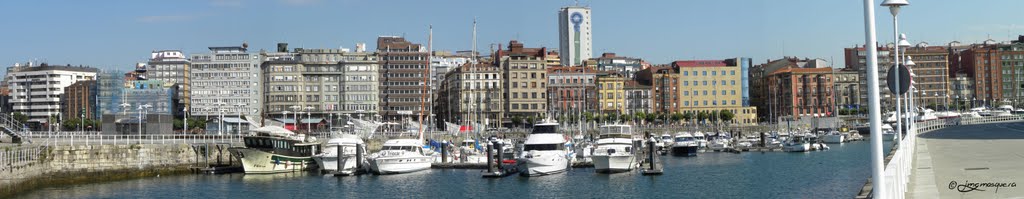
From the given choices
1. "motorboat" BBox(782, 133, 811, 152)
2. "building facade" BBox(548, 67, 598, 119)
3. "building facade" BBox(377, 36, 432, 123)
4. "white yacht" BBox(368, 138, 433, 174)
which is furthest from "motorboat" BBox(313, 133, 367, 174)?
"building facade" BBox(548, 67, 598, 119)

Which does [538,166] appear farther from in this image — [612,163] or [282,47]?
[282,47]

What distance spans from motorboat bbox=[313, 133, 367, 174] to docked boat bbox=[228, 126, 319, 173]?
4.90ft

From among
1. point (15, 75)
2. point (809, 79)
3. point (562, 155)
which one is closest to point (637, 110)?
point (809, 79)

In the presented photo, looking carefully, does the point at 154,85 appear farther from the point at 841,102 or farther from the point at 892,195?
the point at 892,195

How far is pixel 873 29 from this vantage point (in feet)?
40.7

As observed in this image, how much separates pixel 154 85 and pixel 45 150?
4238 inches

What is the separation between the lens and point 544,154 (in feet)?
186

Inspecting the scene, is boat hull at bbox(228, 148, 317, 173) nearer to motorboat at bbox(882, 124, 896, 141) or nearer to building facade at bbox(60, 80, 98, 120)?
motorboat at bbox(882, 124, 896, 141)

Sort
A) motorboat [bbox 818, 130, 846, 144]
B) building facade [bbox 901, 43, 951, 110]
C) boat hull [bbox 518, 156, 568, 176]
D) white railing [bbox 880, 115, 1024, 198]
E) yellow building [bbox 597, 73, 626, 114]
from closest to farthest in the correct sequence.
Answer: white railing [bbox 880, 115, 1024, 198]
boat hull [bbox 518, 156, 568, 176]
motorboat [bbox 818, 130, 846, 144]
yellow building [bbox 597, 73, 626, 114]
building facade [bbox 901, 43, 951, 110]

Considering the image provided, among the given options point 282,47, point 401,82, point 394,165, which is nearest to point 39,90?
point 282,47

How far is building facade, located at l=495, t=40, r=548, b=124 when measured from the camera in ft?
438

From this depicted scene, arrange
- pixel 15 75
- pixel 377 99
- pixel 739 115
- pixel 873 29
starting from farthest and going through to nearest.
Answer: pixel 15 75 → pixel 739 115 → pixel 377 99 → pixel 873 29

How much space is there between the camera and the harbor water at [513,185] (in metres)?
47.8

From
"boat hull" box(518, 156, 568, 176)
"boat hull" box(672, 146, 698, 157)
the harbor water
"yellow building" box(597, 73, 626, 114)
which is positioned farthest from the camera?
"yellow building" box(597, 73, 626, 114)
